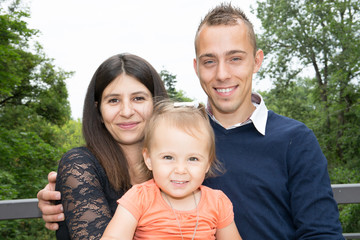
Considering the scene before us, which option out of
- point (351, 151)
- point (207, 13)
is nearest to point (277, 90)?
point (351, 151)

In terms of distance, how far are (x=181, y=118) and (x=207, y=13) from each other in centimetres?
85

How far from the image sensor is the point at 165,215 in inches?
67.1

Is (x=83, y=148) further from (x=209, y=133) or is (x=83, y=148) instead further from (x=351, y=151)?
(x=351, y=151)

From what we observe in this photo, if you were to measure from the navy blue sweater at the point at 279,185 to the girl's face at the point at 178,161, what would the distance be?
342 mm

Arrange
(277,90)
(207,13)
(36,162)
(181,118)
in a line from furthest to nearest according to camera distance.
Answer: (277,90) < (36,162) < (207,13) < (181,118)

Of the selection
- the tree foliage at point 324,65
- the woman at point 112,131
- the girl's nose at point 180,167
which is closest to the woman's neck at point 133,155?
the woman at point 112,131

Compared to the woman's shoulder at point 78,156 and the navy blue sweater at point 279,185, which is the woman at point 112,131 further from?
the navy blue sweater at point 279,185

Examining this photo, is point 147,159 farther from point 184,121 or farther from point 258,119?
point 258,119

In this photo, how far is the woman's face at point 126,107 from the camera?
208 cm

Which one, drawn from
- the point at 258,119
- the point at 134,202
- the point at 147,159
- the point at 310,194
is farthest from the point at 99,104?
the point at 310,194

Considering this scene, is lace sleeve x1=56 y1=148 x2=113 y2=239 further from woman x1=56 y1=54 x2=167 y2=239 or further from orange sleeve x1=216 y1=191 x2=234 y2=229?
orange sleeve x1=216 y1=191 x2=234 y2=229

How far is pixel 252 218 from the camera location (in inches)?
76.8

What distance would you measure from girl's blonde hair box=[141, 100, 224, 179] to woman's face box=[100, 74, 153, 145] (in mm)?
191

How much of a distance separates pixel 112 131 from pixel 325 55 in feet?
54.9
